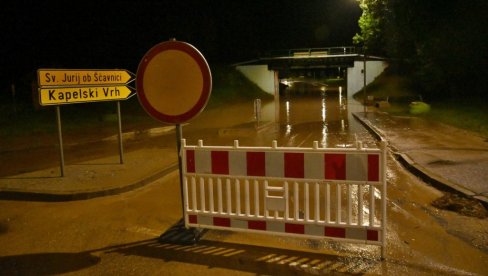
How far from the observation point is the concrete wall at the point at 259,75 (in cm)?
6012

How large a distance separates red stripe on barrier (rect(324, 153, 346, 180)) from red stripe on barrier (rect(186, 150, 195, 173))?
5.41 ft

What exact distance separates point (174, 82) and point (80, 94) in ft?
16.6

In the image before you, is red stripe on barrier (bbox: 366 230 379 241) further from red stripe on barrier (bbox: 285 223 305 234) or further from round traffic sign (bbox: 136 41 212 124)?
round traffic sign (bbox: 136 41 212 124)

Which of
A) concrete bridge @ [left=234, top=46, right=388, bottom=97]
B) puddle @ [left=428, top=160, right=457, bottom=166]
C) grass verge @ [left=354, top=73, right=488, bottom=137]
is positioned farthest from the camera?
concrete bridge @ [left=234, top=46, right=388, bottom=97]

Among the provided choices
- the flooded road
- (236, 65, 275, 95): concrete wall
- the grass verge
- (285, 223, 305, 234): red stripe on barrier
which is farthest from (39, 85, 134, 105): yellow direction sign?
(236, 65, 275, 95): concrete wall

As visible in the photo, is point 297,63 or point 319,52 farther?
point 319,52

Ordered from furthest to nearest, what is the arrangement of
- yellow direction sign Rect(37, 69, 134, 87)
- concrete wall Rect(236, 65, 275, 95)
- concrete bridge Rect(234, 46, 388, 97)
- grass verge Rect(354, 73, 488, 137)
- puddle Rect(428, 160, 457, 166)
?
concrete wall Rect(236, 65, 275, 95) < concrete bridge Rect(234, 46, 388, 97) < grass verge Rect(354, 73, 488, 137) < puddle Rect(428, 160, 457, 166) < yellow direction sign Rect(37, 69, 134, 87)

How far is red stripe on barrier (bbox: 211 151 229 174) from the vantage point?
5748 millimetres

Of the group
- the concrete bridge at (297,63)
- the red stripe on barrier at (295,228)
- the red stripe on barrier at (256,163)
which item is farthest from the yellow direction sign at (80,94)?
the concrete bridge at (297,63)

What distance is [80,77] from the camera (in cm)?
1022

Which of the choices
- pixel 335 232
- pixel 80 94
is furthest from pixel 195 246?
pixel 80 94

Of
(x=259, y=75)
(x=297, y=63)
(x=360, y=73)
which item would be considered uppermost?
(x=297, y=63)

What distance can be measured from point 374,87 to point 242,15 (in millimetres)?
33479

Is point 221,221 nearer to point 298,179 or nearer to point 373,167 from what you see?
point 298,179
